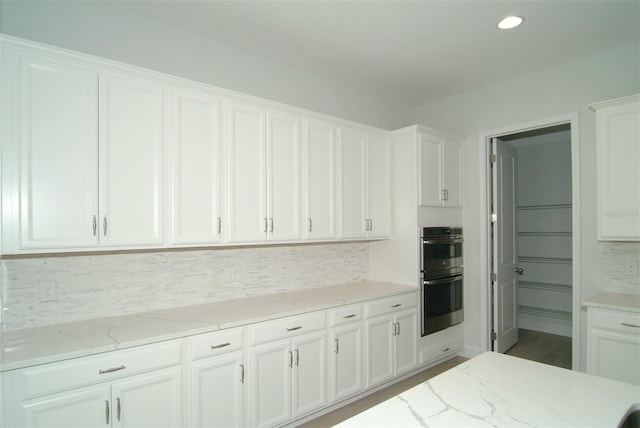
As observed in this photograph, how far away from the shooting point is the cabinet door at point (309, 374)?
2477 mm

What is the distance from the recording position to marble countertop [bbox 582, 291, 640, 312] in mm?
2445

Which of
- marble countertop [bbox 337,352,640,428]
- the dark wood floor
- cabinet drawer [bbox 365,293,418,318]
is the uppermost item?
marble countertop [bbox 337,352,640,428]

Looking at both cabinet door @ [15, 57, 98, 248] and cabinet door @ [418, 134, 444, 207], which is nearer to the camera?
cabinet door @ [15, 57, 98, 248]

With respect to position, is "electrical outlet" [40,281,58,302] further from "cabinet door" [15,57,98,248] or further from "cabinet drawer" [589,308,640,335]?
"cabinet drawer" [589,308,640,335]

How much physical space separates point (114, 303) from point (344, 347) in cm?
170

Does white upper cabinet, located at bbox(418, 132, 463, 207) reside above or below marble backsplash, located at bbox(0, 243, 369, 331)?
above

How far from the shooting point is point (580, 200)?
3.08m

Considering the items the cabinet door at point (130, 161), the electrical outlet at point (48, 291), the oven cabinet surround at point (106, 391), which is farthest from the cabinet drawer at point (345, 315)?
the electrical outlet at point (48, 291)

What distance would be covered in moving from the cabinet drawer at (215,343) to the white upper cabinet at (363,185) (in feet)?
4.35

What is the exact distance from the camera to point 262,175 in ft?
8.48

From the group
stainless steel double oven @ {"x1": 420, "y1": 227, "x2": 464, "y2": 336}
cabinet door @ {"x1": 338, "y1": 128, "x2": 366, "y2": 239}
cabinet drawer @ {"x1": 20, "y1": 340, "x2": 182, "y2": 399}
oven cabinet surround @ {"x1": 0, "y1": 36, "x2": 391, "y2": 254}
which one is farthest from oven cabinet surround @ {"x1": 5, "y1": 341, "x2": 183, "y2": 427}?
stainless steel double oven @ {"x1": 420, "y1": 227, "x2": 464, "y2": 336}

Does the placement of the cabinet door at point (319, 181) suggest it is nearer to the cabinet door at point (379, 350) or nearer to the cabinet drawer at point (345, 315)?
the cabinet drawer at point (345, 315)

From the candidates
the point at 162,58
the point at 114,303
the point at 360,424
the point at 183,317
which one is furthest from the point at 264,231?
the point at 360,424

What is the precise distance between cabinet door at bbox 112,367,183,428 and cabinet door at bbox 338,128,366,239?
1.73m
